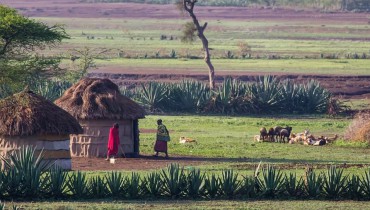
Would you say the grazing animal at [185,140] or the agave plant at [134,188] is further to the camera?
the grazing animal at [185,140]

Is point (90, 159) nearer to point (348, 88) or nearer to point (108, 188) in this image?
point (108, 188)

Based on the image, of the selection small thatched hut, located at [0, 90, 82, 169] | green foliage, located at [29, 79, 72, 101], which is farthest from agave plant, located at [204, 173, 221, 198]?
green foliage, located at [29, 79, 72, 101]

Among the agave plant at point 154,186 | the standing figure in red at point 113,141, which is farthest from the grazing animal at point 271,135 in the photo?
the agave plant at point 154,186

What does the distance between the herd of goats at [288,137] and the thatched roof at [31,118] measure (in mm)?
10474

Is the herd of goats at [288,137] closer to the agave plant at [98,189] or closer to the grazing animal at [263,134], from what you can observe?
the grazing animal at [263,134]

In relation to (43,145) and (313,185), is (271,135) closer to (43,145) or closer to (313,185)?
(43,145)

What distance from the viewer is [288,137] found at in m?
40.5

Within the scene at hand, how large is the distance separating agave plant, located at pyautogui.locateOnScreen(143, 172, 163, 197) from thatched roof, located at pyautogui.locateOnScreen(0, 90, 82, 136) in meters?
5.68

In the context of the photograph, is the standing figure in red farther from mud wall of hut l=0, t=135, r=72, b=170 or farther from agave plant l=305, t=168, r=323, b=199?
agave plant l=305, t=168, r=323, b=199

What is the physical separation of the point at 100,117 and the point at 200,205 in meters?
11.2

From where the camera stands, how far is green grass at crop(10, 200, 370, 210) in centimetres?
2408

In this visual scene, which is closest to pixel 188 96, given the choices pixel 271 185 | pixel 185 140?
pixel 185 140

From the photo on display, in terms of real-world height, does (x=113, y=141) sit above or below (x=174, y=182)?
above

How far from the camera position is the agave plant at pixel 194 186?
1005 inches
